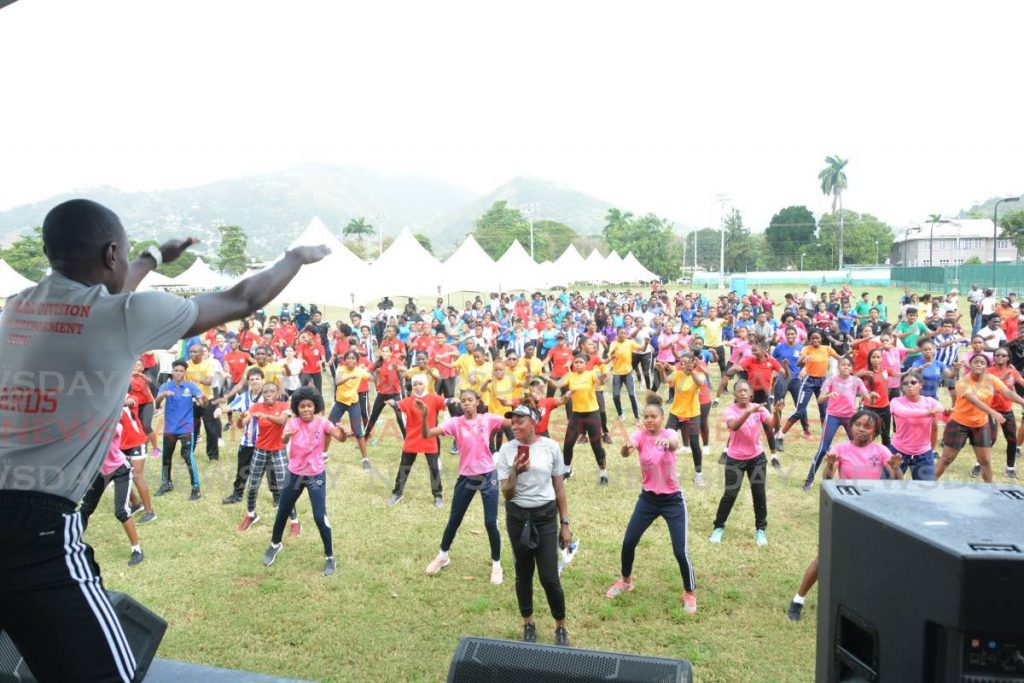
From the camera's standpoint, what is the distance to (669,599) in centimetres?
559

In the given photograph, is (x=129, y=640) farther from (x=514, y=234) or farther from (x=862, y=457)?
(x=514, y=234)

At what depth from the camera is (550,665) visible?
2.24 m

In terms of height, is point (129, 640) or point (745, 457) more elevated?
point (129, 640)

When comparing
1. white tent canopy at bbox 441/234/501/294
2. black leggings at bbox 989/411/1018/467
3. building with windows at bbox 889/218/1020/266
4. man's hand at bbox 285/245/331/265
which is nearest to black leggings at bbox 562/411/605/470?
black leggings at bbox 989/411/1018/467

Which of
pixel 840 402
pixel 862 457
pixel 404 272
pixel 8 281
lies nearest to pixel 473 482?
pixel 862 457

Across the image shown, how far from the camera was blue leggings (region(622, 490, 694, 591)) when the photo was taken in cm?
536

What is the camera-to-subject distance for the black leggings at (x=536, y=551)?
4723 millimetres

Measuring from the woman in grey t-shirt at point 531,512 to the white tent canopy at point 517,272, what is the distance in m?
19.6

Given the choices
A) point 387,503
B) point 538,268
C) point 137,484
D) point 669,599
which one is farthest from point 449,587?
point 538,268

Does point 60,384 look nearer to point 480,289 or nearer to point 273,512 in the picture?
point 273,512

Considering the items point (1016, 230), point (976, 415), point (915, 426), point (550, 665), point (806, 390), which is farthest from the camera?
point (1016, 230)

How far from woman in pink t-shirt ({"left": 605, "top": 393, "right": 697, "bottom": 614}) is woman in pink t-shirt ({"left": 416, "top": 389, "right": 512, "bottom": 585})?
1.10 metres

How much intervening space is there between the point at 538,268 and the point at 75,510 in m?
26.4

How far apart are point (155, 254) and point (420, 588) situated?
14.8 feet
